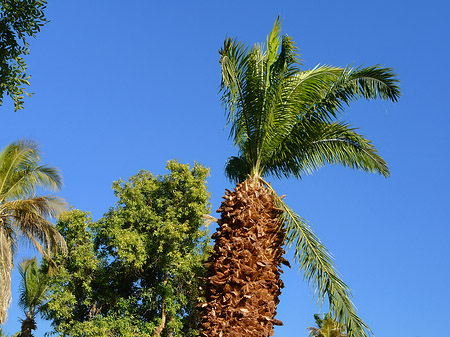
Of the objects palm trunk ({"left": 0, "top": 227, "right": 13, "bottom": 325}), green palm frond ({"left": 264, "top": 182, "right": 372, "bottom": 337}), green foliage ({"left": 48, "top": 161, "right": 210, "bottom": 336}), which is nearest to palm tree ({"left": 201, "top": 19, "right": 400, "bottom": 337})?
green palm frond ({"left": 264, "top": 182, "right": 372, "bottom": 337})

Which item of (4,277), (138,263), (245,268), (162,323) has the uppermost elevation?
(138,263)

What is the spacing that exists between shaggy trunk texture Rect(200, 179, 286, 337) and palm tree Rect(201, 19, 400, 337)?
2cm

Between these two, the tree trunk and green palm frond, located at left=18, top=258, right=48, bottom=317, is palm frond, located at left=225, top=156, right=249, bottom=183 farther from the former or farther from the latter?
green palm frond, located at left=18, top=258, right=48, bottom=317

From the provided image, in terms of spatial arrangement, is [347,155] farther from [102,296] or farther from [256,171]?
[102,296]

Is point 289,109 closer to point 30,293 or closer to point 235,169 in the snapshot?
point 235,169

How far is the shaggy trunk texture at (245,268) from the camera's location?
8.70m

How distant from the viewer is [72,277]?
18328 mm

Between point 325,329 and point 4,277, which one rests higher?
point 325,329

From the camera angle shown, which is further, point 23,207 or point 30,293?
point 30,293

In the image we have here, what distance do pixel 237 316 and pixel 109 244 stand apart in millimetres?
10659

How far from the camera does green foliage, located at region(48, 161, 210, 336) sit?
17656 mm

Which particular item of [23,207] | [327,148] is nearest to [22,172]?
[23,207]

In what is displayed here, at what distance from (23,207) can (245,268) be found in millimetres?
6845

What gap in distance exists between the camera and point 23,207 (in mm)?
13039
